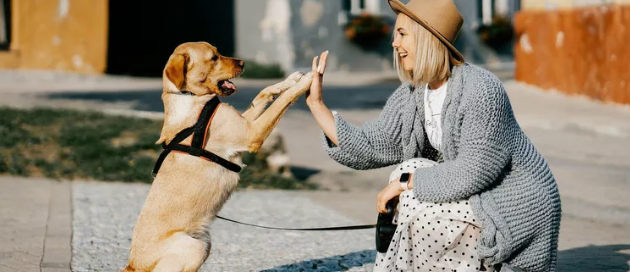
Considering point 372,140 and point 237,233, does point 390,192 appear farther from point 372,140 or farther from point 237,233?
point 237,233

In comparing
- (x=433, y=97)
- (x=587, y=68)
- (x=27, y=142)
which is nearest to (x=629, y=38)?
(x=587, y=68)

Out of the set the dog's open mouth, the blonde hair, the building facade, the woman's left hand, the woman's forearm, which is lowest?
the building facade

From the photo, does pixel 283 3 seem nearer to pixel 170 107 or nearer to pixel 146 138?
pixel 146 138

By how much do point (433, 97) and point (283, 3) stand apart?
19162 millimetres

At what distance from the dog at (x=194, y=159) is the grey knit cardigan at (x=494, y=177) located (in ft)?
2.94

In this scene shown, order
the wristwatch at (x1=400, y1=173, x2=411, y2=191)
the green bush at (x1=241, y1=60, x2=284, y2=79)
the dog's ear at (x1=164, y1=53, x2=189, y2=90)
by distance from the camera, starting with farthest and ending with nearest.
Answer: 1. the green bush at (x1=241, y1=60, x2=284, y2=79)
2. the dog's ear at (x1=164, y1=53, x2=189, y2=90)
3. the wristwatch at (x1=400, y1=173, x2=411, y2=191)

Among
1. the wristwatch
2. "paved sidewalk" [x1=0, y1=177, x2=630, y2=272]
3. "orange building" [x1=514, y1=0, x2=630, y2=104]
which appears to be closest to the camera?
the wristwatch

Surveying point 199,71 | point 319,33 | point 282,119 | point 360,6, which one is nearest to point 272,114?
point 199,71

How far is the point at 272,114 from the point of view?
16.1 ft

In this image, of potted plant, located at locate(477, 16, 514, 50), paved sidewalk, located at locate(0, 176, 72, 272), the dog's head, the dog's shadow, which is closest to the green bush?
potted plant, located at locate(477, 16, 514, 50)

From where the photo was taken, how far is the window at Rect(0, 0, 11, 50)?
2216 cm

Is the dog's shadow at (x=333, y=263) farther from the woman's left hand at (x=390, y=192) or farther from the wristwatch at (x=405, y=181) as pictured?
the wristwatch at (x=405, y=181)

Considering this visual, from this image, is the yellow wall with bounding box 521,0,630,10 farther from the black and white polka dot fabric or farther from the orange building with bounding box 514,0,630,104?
the black and white polka dot fabric

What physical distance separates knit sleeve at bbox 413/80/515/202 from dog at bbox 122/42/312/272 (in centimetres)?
97
